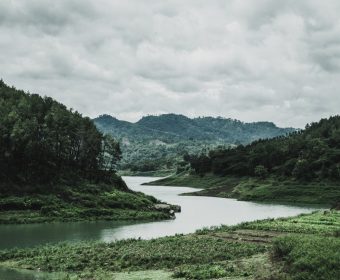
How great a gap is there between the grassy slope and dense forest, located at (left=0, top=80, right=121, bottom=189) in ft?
19.0

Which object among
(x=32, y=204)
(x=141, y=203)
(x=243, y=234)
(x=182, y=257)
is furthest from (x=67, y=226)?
(x=182, y=257)

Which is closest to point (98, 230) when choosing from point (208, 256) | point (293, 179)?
point (208, 256)

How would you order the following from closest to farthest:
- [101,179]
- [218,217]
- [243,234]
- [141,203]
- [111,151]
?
[243,234]
[218,217]
[141,203]
[101,179]
[111,151]

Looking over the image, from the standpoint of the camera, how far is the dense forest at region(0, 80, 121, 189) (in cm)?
10569

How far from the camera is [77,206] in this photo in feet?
323

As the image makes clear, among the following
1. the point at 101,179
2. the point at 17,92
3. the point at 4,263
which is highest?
the point at 17,92

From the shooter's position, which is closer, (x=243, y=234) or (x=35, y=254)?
(x=35, y=254)

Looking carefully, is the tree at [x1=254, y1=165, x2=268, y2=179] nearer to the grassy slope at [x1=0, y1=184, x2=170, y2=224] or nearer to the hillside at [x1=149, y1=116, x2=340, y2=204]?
the hillside at [x1=149, y1=116, x2=340, y2=204]

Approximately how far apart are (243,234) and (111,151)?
2829 inches

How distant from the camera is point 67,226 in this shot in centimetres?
8419

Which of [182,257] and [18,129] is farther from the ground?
[18,129]

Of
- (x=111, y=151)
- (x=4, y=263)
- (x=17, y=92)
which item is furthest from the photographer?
(x=17, y=92)

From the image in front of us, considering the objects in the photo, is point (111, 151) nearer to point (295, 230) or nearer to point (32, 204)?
point (32, 204)

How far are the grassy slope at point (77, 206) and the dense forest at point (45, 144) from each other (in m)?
5.80
